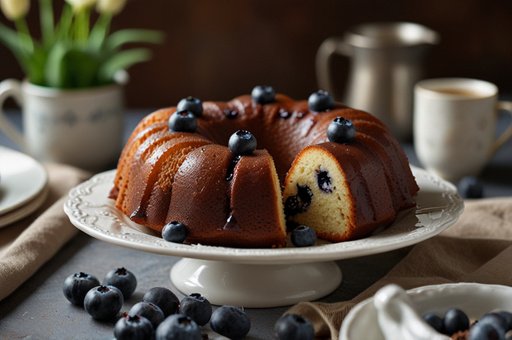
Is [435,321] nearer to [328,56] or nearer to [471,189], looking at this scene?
[471,189]

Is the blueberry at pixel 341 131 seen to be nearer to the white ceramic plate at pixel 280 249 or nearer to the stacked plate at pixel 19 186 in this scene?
the white ceramic plate at pixel 280 249

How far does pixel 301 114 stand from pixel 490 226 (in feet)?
1.70

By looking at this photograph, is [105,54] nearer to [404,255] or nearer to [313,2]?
[313,2]

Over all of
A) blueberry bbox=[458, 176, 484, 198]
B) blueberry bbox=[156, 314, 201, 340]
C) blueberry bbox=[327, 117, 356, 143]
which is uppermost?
blueberry bbox=[327, 117, 356, 143]

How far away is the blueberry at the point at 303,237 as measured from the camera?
1672mm

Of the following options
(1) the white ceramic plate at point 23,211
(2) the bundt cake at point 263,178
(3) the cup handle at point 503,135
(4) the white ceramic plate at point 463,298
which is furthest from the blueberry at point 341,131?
(3) the cup handle at point 503,135

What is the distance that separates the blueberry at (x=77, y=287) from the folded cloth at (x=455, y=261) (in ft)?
1.33

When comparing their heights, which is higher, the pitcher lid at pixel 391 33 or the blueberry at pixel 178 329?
the pitcher lid at pixel 391 33

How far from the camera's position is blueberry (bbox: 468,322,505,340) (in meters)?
1.33

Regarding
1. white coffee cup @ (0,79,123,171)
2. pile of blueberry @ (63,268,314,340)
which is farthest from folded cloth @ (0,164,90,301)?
white coffee cup @ (0,79,123,171)

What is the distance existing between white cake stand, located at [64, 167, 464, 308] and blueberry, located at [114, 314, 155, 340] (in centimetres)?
13

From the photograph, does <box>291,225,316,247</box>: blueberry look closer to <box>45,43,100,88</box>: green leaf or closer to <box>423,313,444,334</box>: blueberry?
<box>423,313,444,334</box>: blueberry

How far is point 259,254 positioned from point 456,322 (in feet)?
1.13

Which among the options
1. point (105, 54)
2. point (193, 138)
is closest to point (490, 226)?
point (193, 138)
